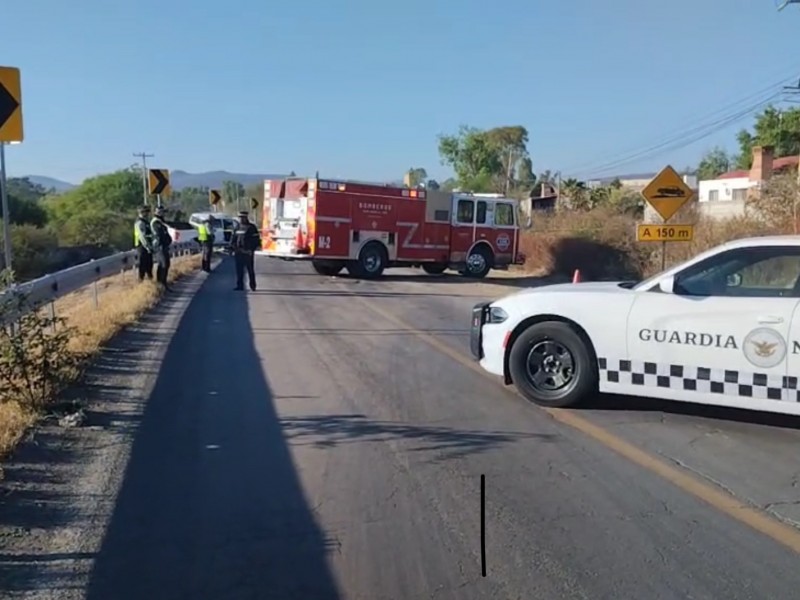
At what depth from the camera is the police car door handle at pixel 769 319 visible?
20.9ft

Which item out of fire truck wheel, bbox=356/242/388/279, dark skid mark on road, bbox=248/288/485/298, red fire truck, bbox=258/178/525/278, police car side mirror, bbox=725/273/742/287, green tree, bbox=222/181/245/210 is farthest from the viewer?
green tree, bbox=222/181/245/210

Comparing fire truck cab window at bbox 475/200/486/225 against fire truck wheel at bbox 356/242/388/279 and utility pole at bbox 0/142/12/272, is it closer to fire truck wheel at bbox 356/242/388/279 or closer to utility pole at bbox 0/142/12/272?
fire truck wheel at bbox 356/242/388/279

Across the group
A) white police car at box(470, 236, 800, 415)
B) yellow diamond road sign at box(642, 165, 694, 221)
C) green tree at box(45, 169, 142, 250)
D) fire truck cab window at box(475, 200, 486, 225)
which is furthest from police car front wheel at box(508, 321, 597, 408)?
green tree at box(45, 169, 142, 250)

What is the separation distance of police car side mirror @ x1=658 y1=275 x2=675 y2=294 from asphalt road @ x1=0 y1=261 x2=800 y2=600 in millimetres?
1081

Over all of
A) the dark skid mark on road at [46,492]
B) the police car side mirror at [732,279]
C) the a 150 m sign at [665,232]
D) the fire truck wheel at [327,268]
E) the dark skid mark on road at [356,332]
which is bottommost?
the dark skid mark on road at [46,492]

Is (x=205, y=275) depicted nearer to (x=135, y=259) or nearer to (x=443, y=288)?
(x=135, y=259)

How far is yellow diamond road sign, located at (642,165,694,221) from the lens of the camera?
16.1 m

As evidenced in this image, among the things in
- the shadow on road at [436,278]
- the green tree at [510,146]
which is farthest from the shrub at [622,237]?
the green tree at [510,146]

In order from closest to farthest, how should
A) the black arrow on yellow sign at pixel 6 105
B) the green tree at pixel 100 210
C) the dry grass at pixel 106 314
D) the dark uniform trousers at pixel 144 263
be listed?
1. the black arrow on yellow sign at pixel 6 105
2. the dry grass at pixel 106 314
3. the dark uniform trousers at pixel 144 263
4. the green tree at pixel 100 210

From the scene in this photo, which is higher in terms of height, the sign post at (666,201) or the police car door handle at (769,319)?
the sign post at (666,201)

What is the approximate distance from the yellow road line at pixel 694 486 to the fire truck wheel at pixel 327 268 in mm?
18946

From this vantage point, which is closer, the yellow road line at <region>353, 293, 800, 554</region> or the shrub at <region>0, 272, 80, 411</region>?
the yellow road line at <region>353, 293, 800, 554</region>

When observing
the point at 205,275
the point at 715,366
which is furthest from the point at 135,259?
the point at 715,366

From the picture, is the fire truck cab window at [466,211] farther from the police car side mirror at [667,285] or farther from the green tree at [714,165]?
the green tree at [714,165]
